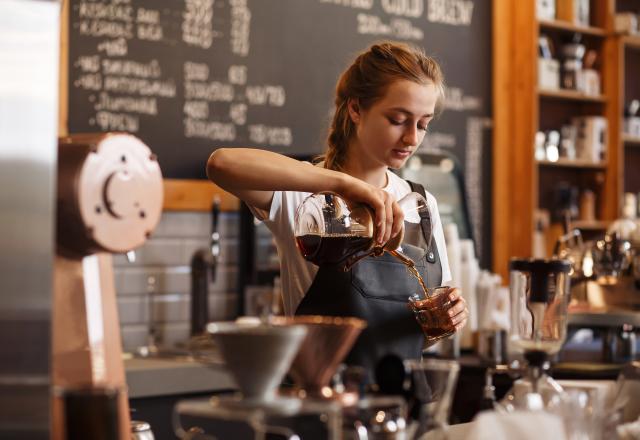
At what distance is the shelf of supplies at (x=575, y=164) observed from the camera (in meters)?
5.59

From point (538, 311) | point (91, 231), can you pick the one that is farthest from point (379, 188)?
point (91, 231)

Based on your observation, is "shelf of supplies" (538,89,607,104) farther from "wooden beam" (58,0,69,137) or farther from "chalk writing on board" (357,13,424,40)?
"wooden beam" (58,0,69,137)

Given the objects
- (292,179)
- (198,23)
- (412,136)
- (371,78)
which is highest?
(198,23)

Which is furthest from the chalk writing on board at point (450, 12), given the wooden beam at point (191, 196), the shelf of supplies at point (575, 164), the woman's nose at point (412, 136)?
the woman's nose at point (412, 136)

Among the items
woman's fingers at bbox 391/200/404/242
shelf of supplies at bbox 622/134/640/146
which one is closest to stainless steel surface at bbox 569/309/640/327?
woman's fingers at bbox 391/200/404/242

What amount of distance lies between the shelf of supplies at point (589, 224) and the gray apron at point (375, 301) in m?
3.53

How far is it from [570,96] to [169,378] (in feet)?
10.2

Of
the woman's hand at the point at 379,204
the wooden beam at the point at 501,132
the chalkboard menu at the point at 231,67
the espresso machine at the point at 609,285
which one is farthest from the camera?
the wooden beam at the point at 501,132

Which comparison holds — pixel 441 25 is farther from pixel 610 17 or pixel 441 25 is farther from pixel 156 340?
pixel 156 340

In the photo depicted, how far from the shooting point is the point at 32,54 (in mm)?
1201

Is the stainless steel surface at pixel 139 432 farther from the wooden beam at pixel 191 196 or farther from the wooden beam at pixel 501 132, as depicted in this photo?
the wooden beam at pixel 501 132

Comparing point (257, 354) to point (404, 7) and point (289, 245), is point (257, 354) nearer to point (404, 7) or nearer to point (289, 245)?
point (289, 245)

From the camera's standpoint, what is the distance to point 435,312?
2.06m

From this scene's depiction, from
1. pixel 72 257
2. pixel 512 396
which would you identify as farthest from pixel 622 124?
pixel 72 257
